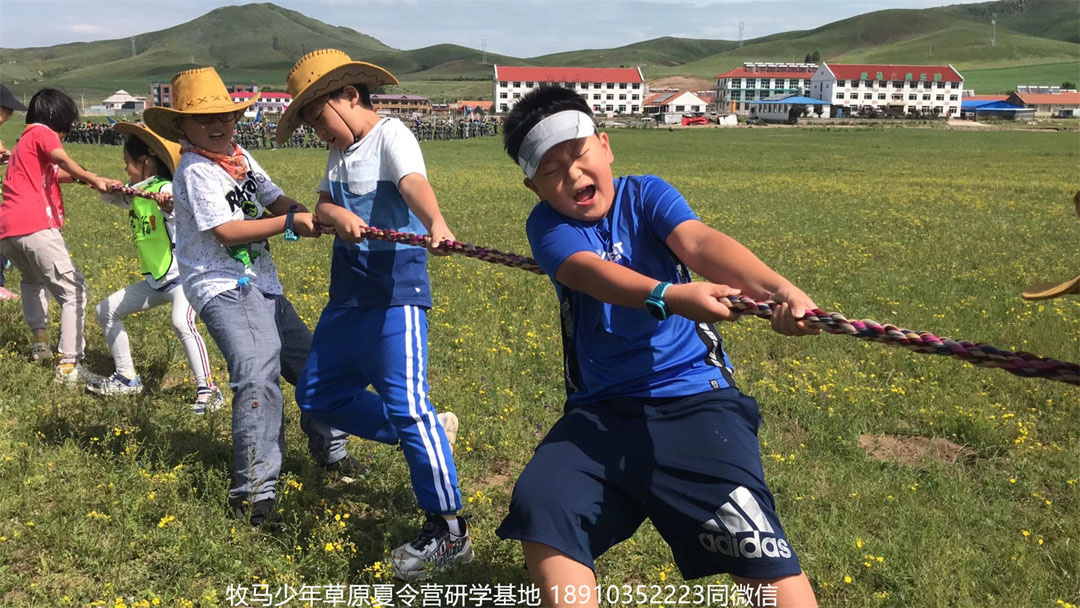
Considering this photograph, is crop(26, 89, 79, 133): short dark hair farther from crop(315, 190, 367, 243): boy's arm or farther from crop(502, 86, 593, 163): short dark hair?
crop(502, 86, 593, 163): short dark hair

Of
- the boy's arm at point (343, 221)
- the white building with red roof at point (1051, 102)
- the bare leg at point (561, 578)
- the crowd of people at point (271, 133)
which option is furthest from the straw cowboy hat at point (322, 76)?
the white building with red roof at point (1051, 102)

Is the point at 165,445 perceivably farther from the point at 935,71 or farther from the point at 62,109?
the point at 935,71

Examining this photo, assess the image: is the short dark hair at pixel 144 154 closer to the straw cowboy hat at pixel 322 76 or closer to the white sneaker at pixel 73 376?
the white sneaker at pixel 73 376

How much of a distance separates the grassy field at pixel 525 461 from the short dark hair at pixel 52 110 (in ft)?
6.63

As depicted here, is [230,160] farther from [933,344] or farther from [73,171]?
[933,344]

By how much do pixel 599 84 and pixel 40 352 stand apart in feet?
506

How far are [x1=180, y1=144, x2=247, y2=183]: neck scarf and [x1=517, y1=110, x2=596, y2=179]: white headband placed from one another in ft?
7.15

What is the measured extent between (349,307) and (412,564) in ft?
4.30

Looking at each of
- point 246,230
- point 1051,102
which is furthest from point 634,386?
point 1051,102

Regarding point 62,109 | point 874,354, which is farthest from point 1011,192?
point 62,109

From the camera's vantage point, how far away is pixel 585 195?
304 centimetres

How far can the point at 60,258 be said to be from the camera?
22.1ft

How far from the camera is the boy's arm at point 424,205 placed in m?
3.68

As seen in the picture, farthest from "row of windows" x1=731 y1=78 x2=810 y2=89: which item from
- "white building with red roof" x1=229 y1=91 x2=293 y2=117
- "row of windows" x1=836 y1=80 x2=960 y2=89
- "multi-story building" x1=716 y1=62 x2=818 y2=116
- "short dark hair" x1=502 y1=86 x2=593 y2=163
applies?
"short dark hair" x1=502 y1=86 x2=593 y2=163
